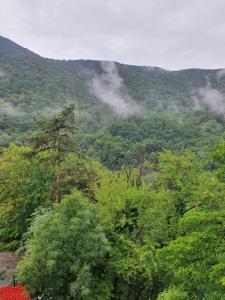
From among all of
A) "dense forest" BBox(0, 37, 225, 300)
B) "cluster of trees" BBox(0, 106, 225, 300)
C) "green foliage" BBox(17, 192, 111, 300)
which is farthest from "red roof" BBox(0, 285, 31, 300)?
"green foliage" BBox(17, 192, 111, 300)

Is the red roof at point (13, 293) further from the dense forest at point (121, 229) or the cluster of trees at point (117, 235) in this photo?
the cluster of trees at point (117, 235)

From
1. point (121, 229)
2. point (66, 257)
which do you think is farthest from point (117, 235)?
point (66, 257)

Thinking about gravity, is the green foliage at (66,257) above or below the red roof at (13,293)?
above

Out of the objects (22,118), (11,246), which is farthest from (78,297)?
(22,118)

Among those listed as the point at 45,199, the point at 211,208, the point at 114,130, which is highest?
the point at 211,208

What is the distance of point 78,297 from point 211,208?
9.60m

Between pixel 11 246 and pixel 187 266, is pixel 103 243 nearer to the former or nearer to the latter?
pixel 187 266

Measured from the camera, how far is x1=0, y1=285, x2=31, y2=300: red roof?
25.8 m

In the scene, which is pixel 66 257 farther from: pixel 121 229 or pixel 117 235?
pixel 121 229

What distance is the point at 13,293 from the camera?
2628 centimetres

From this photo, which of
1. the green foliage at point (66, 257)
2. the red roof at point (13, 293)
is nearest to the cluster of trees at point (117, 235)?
the green foliage at point (66, 257)

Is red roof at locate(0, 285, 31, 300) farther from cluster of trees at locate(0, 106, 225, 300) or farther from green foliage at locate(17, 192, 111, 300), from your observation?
green foliage at locate(17, 192, 111, 300)

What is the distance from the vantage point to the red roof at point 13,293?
2580 centimetres

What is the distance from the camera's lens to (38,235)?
24969 millimetres
